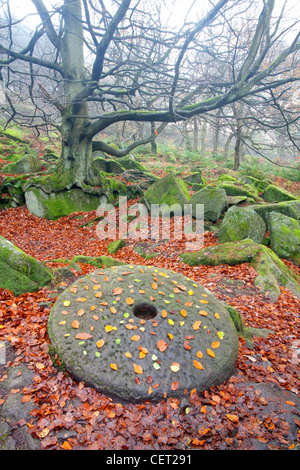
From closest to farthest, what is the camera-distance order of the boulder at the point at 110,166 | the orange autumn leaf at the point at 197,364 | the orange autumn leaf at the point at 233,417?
the orange autumn leaf at the point at 233,417 → the orange autumn leaf at the point at 197,364 → the boulder at the point at 110,166

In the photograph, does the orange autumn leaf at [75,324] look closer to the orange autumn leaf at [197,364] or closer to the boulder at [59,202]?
the orange autumn leaf at [197,364]

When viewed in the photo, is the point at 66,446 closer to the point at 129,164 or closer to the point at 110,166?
the point at 110,166

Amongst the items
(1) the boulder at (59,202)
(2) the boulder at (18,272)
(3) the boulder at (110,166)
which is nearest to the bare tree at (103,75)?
(1) the boulder at (59,202)

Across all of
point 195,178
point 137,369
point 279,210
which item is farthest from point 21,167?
point 137,369

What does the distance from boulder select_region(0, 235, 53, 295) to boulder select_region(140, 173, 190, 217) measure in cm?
560

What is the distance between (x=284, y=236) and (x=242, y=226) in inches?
40.7

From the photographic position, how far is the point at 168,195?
893 cm

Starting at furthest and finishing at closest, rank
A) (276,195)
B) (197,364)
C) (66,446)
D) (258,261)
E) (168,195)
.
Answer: (276,195), (168,195), (258,261), (197,364), (66,446)

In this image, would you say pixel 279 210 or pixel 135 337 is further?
pixel 279 210

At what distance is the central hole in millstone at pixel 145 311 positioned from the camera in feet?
10.0

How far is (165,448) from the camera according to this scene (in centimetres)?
196

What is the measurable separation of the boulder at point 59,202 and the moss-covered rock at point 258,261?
5.40m

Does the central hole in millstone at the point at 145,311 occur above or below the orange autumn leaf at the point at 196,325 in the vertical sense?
above

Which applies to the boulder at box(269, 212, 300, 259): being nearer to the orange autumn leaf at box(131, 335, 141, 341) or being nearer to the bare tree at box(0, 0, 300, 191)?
the bare tree at box(0, 0, 300, 191)
